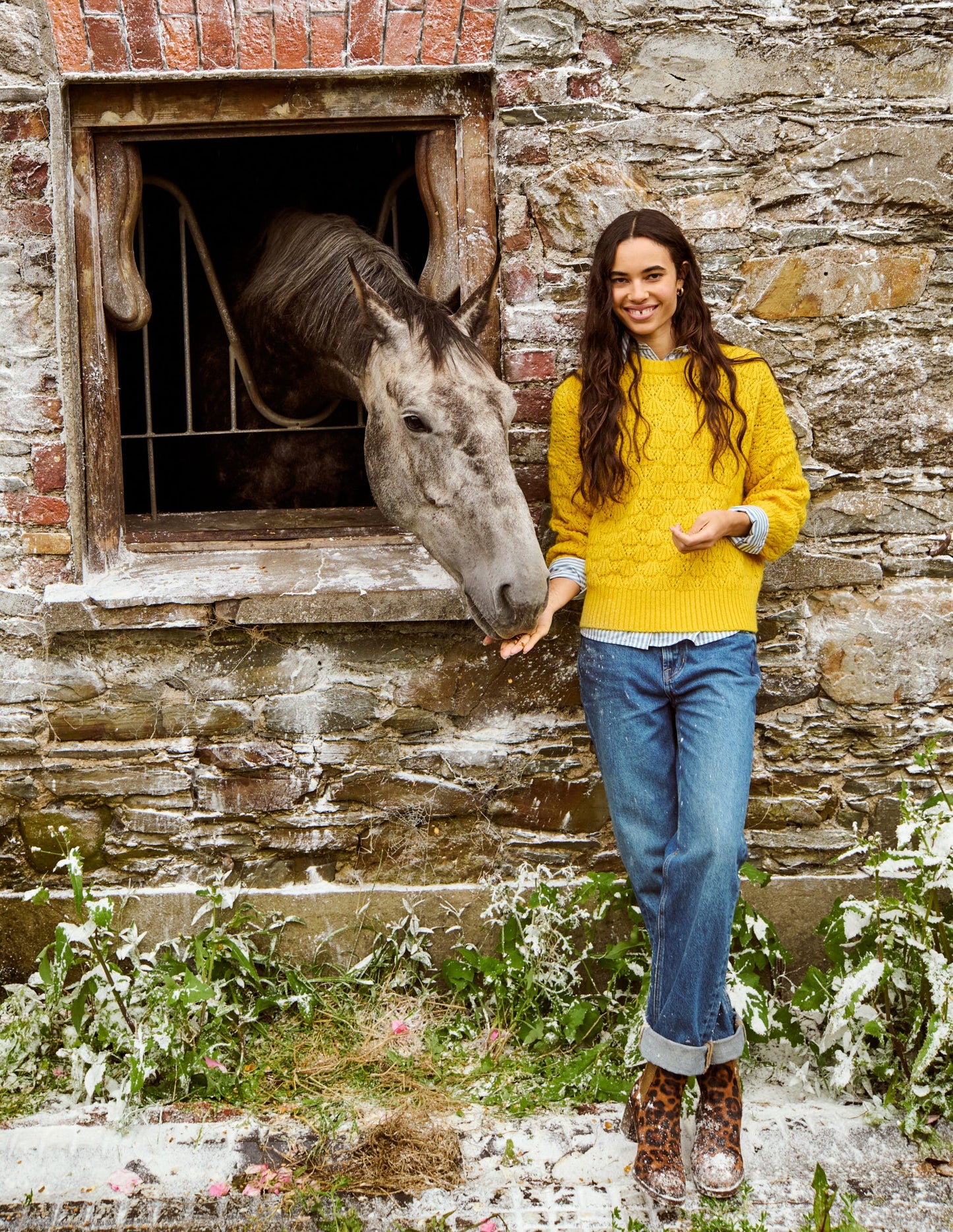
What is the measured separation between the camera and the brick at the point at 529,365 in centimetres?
300

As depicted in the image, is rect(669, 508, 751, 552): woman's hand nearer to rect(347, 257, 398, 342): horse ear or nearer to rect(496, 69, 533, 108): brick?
rect(347, 257, 398, 342): horse ear

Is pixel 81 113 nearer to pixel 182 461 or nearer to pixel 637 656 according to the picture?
pixel 182 461

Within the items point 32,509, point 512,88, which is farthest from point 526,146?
point 32,509

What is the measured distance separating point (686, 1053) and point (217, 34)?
9.85 ft

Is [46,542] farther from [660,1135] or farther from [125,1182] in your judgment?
[660,1135]

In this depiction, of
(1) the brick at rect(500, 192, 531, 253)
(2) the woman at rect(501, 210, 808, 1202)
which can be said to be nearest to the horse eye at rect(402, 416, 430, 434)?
(2) the woman at rect(501, 210, 808, 1202)

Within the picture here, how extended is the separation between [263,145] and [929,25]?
2513 millimetres

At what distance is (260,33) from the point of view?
2746 mm

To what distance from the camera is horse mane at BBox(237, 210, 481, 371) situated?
2625mm

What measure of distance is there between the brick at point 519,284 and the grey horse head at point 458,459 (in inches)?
11.6

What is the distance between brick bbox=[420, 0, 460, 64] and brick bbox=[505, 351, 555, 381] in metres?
0.86

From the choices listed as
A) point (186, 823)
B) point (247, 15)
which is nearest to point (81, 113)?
point (247, 15)

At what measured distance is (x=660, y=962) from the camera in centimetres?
233

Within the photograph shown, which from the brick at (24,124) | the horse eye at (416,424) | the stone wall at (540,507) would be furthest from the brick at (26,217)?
the horse eye at (416,424)
